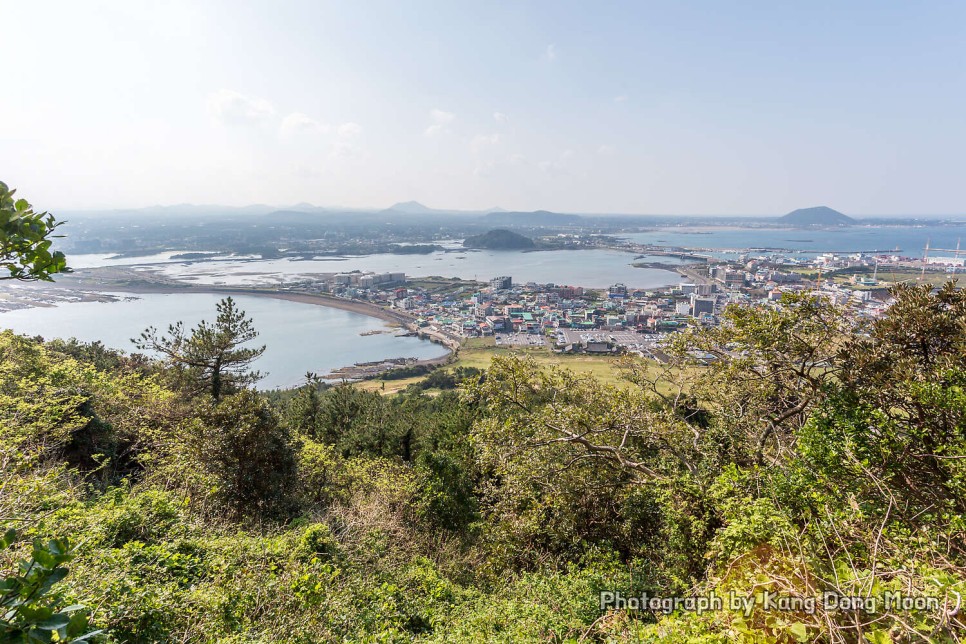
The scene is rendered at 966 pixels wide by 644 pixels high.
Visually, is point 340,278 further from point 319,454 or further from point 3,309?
point 319,454

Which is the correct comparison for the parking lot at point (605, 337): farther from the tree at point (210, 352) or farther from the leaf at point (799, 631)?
the leaf at point (799, 631)

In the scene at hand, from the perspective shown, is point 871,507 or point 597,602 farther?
point 597,602

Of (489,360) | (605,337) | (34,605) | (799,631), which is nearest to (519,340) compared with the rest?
(605,337)

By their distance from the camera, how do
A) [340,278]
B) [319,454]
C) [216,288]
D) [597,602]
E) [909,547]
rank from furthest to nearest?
[340,278] → [216,288] → [319,454] → [597,602] → [909,547]

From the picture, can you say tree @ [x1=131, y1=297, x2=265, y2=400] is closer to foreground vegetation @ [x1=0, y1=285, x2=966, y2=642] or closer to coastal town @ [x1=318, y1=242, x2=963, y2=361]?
foreground vegetation @ [x1=0, y1=285, x2=966, y2=642]

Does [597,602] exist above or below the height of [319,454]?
above

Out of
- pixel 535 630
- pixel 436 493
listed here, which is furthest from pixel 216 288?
pixel 535 630

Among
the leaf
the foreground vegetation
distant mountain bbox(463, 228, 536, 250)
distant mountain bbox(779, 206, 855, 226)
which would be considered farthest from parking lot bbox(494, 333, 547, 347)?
distant mountain bbox(779, 206, 855, 226)
